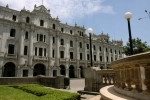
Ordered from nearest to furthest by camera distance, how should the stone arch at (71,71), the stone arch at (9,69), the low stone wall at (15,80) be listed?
1. the low stone wall at (15,80)
2. the stone arch at (9,69)
3. the stone arch at (71,71)

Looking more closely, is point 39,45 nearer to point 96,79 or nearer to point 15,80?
point 15,80

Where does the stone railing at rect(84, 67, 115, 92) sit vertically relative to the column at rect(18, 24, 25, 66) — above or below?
below

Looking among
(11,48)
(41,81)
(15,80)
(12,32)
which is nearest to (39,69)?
(11,48)

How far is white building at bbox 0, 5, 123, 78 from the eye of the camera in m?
28.7

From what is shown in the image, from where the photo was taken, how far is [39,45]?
3294cm

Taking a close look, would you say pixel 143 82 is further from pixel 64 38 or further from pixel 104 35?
pixel 104 35

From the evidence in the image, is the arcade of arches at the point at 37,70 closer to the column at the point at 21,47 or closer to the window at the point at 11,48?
the column at the point at 21,47

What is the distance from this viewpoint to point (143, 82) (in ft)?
10.1

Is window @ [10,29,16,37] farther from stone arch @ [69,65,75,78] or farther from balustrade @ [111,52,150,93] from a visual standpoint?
balustrade @ [111,52,150,93]

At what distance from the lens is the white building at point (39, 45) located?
94.2ft

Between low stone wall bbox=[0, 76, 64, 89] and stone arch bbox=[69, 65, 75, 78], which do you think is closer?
low stone wall bbox=[0, 76, 64, 89]

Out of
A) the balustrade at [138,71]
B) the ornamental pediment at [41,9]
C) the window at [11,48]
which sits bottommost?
the balustrade at [138,71]

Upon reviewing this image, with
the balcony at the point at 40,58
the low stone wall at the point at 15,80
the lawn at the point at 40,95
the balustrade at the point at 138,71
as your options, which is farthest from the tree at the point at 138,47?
the balustrade at the point at 138,71

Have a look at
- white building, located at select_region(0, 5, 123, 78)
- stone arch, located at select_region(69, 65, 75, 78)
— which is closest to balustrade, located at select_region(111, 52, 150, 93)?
white building, located at select_region(0, 5, 123, 78)
